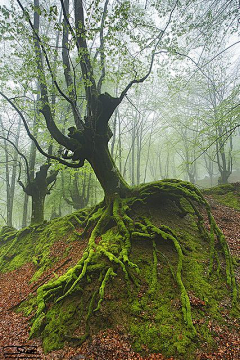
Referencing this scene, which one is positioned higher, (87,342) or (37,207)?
(37,207)

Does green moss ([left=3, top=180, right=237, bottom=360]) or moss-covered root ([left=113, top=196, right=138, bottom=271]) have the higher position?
moss-covered root ([left=113, top=196, right=138, bottom=271])

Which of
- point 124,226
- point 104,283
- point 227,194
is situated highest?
point 227,194

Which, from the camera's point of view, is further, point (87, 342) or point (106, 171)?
point (106, 171)

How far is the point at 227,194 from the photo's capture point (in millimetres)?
7809

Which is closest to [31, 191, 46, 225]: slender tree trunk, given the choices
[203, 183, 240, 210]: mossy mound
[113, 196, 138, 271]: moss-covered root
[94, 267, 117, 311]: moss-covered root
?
[113, 196, 138, 271]: moss-covered root

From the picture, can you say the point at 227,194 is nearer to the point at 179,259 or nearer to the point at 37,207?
the point at 179,259

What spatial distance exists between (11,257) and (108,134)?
7.31 m

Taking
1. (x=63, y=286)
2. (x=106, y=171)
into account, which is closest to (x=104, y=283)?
(x=63, y=286)

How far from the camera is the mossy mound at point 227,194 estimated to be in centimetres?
702

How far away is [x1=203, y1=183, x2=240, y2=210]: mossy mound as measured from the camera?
7.02 meters

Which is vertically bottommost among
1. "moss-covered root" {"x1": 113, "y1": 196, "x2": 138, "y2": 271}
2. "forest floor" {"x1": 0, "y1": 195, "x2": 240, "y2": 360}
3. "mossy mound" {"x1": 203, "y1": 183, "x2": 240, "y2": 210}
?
"forest floor" {"x1": 0, "y1": 195, "x2": 240, "y2": 360}

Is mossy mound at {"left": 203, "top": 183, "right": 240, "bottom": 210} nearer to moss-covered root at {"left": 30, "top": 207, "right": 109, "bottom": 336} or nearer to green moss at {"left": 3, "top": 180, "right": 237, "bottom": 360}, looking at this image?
green moss at {"left": 3, "top": 180, "right": 237, "bottom": 360}

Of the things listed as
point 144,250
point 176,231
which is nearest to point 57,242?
point 144,250

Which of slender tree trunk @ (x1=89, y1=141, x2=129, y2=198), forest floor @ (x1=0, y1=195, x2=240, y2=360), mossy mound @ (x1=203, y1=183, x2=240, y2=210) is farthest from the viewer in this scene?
mossy mound @ (x1=203, y1=183, x2=240, y2=210)
